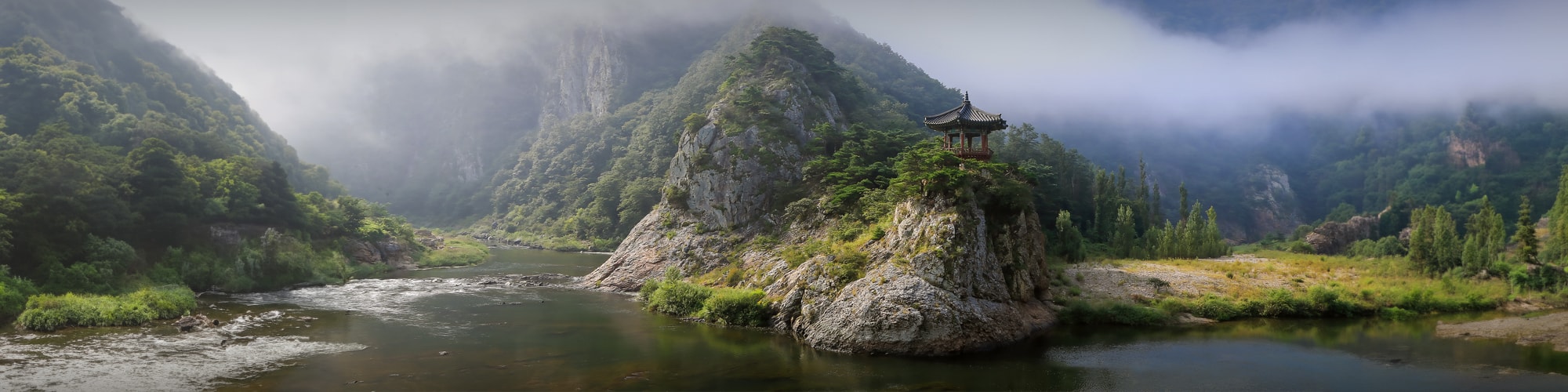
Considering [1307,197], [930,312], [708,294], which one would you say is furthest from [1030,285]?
[1307,197]

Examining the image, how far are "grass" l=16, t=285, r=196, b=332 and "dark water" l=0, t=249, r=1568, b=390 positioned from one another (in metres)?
1.35

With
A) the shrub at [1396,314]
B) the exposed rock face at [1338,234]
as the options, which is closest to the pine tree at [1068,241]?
the shrub at [1396,314]

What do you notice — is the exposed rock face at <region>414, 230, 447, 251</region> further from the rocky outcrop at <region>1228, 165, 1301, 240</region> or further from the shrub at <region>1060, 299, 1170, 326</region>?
the rocky outcrop at <region>1228, 165, 1301, 240</region>

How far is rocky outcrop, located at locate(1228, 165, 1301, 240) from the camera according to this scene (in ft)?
353

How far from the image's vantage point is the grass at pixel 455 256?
6750 centimetres

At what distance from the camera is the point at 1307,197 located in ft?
373

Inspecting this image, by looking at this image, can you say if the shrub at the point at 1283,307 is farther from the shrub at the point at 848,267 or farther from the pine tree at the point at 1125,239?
the shrub at the point at 848,267

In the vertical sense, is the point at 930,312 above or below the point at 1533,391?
above

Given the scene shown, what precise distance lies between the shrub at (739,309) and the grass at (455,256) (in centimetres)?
4058

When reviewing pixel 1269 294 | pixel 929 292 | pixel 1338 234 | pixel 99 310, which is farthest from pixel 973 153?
pixel 1338 234

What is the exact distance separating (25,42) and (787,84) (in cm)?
6227

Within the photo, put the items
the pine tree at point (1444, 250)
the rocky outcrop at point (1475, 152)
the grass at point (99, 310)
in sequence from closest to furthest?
the grass at point (99, 310) → the pine tree at point (1444, 250) → the rocky outcrop at point (1475, 152)

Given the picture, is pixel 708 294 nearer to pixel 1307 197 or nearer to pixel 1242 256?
pixel 1242 256

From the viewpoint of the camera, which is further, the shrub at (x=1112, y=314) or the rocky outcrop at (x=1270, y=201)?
the rocky outcrop at (x=1270, y=201)
